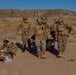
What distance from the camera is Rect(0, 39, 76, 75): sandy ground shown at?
10423mm

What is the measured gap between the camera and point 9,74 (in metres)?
10.1

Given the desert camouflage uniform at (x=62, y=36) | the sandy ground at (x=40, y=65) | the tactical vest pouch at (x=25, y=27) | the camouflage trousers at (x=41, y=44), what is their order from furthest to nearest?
the tactical vest pouch at (x=25, y=27)
the desert camouflage uniform at (x=62, y=36)
the camouflage trousers at (x=41, y=44)
the sandy ground at (x=40, y=65)

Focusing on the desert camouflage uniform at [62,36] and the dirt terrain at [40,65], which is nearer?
the dirt terrain at [40,65]

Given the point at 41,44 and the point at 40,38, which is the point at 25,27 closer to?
the point at 40,38

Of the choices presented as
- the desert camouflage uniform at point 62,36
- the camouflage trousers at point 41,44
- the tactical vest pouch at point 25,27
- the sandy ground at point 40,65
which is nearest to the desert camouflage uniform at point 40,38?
the camouflage trousers at point 41,44

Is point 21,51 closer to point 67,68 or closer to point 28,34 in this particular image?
point 28,34

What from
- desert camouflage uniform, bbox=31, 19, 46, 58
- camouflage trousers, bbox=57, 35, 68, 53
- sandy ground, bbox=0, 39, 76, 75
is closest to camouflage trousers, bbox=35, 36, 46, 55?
desert camouflage uniform, bbox=31, 19, 46, 58

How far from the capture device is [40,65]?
11.6m

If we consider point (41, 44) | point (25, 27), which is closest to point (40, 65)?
point (41, 44)

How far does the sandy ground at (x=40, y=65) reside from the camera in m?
10.4

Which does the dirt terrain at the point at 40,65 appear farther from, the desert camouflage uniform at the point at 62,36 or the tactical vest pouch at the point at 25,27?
the tactical vest pouch at the point at 25,27

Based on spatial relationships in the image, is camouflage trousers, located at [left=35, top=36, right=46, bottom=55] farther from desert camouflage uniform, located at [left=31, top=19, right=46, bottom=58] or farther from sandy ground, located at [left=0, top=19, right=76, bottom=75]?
sandy ground, located at [left=0, top=19, right=76, bottom=75]

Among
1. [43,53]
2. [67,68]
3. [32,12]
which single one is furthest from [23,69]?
[32,12]

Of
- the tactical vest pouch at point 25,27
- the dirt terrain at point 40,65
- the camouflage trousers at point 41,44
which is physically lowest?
the dirt terrain at point 40,65
